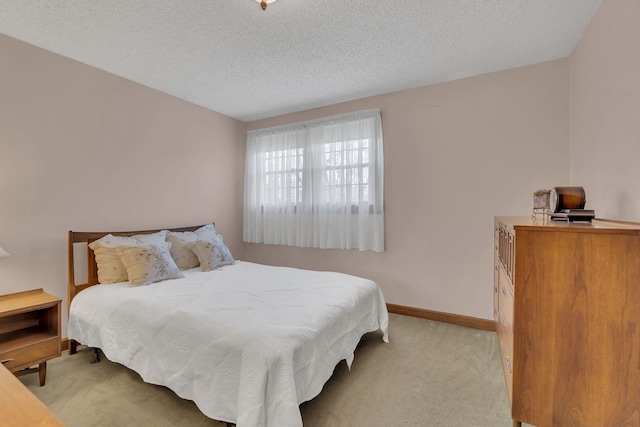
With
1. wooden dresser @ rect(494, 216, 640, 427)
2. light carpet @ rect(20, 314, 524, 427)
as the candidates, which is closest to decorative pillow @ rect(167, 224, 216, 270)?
light carpet @ rect(20, 314, 524, 427)

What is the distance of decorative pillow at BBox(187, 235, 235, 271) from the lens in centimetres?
296

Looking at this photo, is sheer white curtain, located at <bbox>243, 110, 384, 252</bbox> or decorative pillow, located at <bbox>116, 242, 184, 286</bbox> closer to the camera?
decorative pillow, located at <bbox>116, 242, 184, 286</bbox>

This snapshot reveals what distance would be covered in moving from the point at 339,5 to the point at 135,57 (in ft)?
6.15

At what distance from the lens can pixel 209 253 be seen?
3010 mm

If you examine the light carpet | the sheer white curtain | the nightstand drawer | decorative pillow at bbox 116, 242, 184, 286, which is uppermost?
the sheer white curtain

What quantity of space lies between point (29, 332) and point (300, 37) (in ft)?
9.91

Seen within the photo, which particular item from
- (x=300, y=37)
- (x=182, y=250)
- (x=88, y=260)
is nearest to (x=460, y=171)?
(x=300, y=37)

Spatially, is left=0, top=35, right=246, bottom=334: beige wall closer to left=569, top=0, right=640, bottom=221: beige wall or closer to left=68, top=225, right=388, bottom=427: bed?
left=68, top=225, right=388, bottom=427: bed

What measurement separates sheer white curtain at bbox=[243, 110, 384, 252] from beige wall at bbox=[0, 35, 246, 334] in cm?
82

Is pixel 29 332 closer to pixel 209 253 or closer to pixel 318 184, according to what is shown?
pixel 209 253

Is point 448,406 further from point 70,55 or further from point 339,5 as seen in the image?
point 70,55

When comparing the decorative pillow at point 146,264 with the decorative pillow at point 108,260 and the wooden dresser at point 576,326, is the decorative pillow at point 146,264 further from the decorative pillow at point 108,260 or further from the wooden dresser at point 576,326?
the wooden dresser at point 576,326

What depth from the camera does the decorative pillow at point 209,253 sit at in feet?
9.72

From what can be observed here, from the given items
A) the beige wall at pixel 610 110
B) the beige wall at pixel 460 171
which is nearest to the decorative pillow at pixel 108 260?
the beige wall at pixel 460 171
